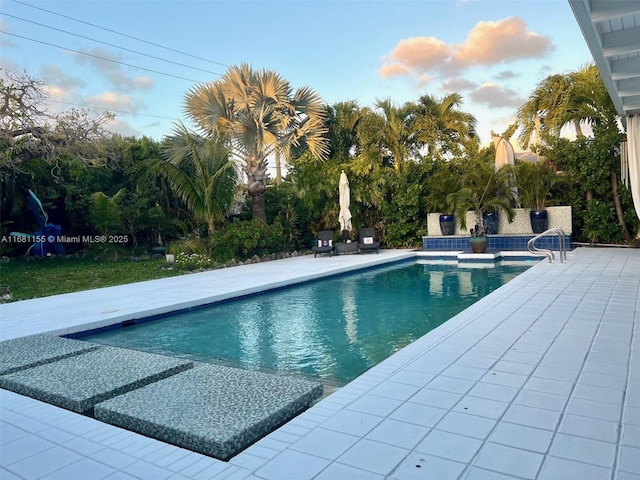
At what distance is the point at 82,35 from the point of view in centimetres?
1509

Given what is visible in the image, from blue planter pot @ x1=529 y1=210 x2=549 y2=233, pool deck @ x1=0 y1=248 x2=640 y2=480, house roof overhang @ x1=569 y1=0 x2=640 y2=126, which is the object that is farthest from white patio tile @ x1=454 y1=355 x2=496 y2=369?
blue planter pot @ x1=529 y1=210 x2=549 y2=233

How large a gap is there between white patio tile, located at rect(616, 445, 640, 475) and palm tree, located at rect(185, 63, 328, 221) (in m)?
13.2

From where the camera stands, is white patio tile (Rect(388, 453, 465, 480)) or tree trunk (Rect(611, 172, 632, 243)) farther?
tree trunk (Rect(611, 172, 632, 243))

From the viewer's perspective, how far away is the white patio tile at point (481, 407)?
3.05 meters

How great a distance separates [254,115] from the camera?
47.8ft

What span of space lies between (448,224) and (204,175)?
811cm

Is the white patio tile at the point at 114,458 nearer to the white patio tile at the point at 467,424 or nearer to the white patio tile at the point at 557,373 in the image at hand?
the white patio tile at the point at 467,424

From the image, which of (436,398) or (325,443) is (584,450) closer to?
(436,398)

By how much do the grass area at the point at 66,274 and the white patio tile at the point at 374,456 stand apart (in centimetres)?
884

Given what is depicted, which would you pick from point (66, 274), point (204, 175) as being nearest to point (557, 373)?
point (204, 175)

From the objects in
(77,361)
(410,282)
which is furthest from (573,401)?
(410,282)

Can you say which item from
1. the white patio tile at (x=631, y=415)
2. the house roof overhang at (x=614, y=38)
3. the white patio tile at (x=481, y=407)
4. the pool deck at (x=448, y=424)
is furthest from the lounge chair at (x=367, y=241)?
the white patio tile at (x=631, y=415)

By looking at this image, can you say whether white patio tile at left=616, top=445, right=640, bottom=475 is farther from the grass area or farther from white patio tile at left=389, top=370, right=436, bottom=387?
the grass area

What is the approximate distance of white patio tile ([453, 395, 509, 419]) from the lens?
120 inches
